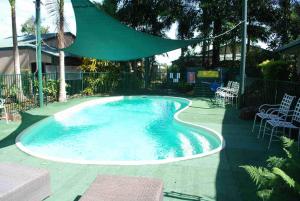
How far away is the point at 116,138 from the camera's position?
29.9 feet

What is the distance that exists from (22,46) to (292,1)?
653 inches

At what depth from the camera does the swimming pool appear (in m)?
7.20

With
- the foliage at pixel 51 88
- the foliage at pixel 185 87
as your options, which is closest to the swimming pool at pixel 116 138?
the foliage at pixel 51 88

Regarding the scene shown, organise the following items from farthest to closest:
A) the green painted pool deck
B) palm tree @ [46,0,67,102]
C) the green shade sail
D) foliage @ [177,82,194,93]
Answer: foliage @ [177,82,194,93] < palm tree @ [46,0,67,102] < the green shade sail < the green painted pool deck

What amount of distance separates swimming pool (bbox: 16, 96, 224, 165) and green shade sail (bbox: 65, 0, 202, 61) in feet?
7.79

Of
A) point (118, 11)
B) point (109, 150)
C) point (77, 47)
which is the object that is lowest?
point (109, 150)

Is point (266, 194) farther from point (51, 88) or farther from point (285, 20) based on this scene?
point (285, 20)

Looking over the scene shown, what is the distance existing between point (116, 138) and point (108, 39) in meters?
2.85

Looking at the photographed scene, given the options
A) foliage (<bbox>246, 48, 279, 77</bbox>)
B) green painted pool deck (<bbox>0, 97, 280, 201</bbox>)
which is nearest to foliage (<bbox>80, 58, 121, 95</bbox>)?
foliage (<bbox>246, 48, 279, 77</bbox>)

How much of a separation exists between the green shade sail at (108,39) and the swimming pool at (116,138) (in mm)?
2373

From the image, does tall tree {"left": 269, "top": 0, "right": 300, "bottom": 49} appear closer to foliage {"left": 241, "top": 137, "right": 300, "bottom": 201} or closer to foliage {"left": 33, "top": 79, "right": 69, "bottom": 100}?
foliage {"left": 33, "top": 79, "right": 69, "bottom": 100}

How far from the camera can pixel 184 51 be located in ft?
77.8

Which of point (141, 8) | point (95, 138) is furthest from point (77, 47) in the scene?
point (141, 8)

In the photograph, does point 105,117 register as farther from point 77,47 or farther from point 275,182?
point 275,182
